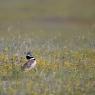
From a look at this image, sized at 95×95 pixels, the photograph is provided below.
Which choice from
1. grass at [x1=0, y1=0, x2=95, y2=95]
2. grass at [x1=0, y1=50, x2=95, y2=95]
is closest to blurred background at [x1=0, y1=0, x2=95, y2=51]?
grass at [x1=0, y1=0, x2=95, y2=95]

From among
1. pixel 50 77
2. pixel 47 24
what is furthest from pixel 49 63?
pixel 47 24

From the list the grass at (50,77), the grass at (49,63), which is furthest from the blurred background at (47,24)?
the grass at (50,77)

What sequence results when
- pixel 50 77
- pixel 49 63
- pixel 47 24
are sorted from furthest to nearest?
pixel 47 24 → pixel 49 63 → pixel 50 77

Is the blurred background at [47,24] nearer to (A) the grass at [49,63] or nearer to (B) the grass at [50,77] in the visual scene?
(A) the grass at [49,63]

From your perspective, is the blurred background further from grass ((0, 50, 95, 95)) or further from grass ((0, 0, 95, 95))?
grass ((0, 50, 95, 95))

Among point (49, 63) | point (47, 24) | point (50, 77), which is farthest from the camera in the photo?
point (47, 24)

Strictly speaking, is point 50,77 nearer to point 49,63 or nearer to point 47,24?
point 49,63

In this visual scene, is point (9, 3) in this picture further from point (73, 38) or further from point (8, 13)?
point (73, 38)

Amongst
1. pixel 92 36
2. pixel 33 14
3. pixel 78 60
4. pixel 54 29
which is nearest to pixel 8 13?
pixel 33 14

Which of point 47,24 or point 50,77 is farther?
point 47,24

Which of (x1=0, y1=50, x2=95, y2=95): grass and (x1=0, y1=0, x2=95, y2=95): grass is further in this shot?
(x1=0, y1=0, x2=95, y2=95): grass

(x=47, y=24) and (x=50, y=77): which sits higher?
(x=47, y=24)

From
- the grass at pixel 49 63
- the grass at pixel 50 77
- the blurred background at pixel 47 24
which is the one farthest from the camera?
the blurred background at pixel 47 24

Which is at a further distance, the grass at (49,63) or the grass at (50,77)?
the grass at (49,63)
